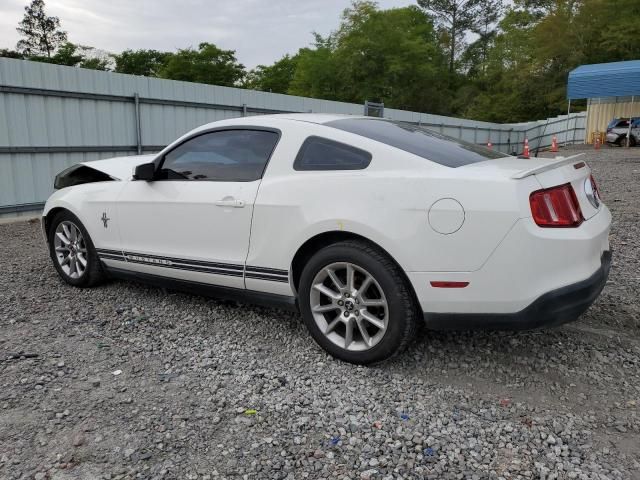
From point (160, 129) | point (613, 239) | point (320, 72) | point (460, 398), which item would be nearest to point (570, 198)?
point (460, 398)

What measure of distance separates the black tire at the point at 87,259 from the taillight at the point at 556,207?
11.7ft

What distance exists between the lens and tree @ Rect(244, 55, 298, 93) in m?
62.1

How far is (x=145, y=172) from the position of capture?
410 cm

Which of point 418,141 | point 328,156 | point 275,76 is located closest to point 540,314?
Answer: point 418,141

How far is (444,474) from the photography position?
228 centimetres

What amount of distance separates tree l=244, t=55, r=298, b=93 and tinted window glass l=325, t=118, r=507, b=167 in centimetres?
5983

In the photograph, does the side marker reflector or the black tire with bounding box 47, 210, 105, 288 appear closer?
the side marker reflector

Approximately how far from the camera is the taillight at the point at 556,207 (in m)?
2.78

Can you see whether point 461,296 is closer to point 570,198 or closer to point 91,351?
point 570,198

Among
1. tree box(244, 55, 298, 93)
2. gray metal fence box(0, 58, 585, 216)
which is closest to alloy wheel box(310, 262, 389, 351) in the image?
gray metal fence box(0, 58, 585, 216)

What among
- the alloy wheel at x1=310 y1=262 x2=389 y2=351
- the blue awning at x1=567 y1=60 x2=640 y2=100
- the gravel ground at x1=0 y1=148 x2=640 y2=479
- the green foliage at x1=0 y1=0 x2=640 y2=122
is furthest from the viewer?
the green foliage at x1=0 y1=0 x2=640 y2=122

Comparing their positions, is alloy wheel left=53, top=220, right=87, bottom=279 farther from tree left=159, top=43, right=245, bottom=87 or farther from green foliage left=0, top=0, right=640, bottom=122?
tree left=159, top=43, right=245, bottom=87

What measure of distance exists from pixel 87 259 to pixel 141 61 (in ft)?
200

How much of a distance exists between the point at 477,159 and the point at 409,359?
131 cm
